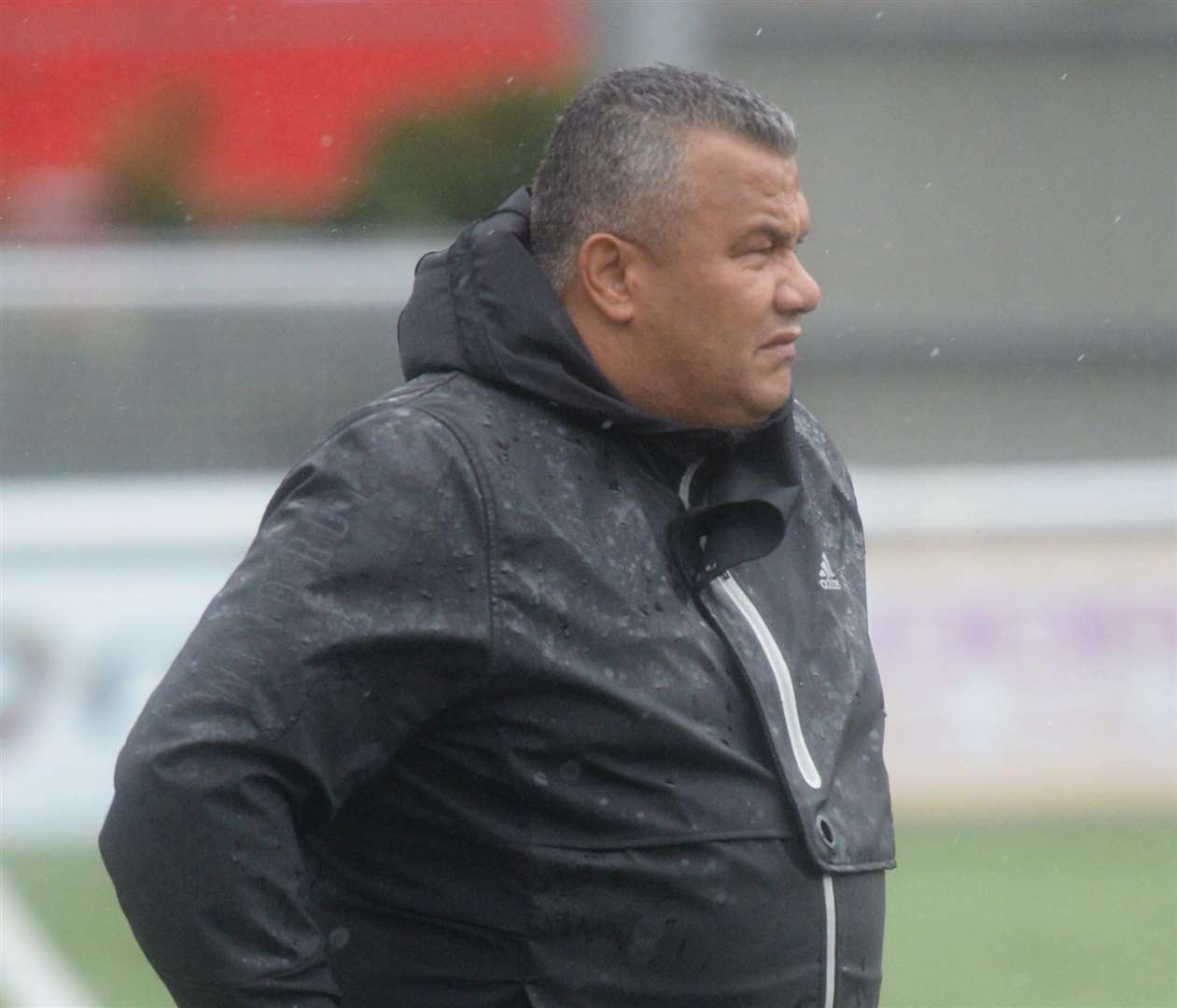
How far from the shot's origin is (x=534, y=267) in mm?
2086

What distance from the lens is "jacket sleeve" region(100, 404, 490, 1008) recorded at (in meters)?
1.85

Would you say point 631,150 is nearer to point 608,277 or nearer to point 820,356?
point 608,277

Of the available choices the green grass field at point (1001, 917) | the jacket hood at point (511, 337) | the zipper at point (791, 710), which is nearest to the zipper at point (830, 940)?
the zipper at point (791, 710)

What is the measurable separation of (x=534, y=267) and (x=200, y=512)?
4939 mm

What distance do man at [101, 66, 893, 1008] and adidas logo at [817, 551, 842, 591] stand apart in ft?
0.09

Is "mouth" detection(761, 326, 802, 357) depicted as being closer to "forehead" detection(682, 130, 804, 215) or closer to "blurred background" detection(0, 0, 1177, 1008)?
"forehead" detection(682, 130, 804, 215)

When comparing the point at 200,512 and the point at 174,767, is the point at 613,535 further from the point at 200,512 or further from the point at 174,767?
the point at 200,512

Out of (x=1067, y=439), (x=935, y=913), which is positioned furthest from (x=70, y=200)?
(x=935, y=913)

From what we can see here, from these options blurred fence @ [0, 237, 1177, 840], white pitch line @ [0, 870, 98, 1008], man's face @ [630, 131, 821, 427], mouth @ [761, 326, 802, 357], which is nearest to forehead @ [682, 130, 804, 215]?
man's face @ [630, 131, 821, 427]

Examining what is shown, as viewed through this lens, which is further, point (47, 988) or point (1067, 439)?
point (1067, 439)

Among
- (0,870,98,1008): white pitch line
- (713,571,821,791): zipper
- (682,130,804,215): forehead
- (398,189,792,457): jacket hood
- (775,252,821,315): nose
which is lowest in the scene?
(0,870,98,1008): white pitch line

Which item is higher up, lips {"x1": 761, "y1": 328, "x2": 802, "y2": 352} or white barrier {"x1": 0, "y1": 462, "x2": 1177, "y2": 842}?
white barrier {"x1": 0, "y1": 462, "x2": 1177, "y2": 842}

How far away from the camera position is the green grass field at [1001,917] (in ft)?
18.4

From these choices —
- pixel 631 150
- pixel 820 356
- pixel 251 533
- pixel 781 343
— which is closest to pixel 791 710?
pixel 781 343
